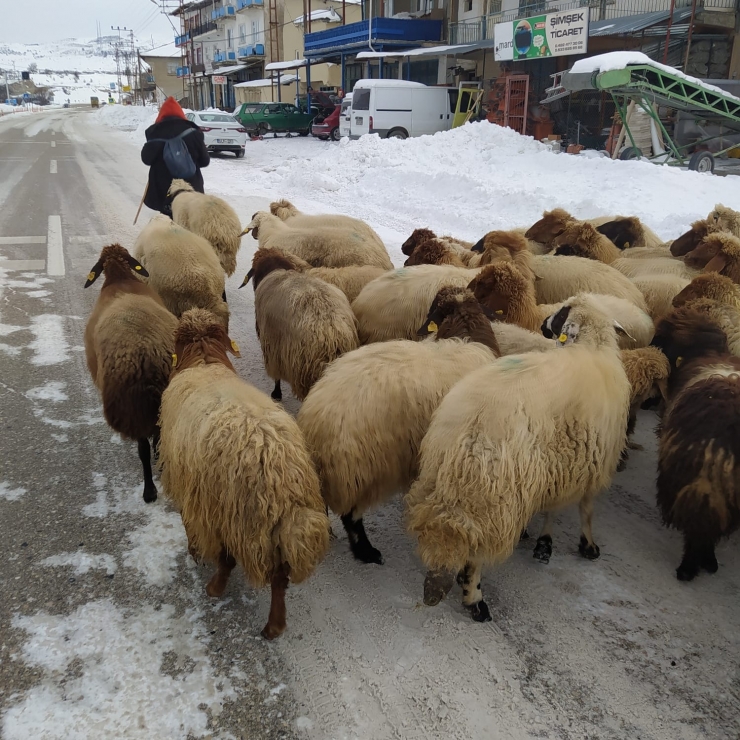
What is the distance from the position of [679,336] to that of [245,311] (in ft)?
15.9

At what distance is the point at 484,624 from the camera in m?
2.87

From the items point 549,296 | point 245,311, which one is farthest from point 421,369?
point 245,311

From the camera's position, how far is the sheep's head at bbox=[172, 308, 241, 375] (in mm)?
3459

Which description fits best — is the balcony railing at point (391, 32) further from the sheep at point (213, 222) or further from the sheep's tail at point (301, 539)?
the sheep's tail at point (301, 539)

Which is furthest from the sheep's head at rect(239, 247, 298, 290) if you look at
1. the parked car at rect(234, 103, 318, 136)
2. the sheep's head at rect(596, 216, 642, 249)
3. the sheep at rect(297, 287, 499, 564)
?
the parked car at rect(234, 103, 318, 136)

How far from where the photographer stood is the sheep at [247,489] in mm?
2586

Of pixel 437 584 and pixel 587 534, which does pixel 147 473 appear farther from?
pixel 587 534

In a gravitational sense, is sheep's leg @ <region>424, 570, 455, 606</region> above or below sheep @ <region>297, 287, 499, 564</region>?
below

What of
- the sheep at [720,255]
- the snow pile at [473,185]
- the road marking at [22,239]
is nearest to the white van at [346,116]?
the snow pile at [473,185]

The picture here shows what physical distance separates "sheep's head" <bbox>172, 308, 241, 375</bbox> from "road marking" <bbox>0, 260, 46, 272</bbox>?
6.36 metres

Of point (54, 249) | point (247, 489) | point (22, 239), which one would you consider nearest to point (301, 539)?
point (247, 489)

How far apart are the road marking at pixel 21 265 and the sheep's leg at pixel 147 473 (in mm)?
6105

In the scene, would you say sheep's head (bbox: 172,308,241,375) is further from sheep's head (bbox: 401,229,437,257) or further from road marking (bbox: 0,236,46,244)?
road marking (bbox: 0,236,46,244)

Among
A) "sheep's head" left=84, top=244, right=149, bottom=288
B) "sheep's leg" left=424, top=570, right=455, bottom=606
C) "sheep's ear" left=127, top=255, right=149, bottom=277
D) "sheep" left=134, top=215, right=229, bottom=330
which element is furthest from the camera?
"sheep" left=134, top=215, right=229, bottom=330
